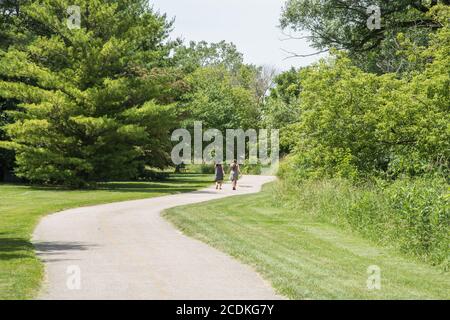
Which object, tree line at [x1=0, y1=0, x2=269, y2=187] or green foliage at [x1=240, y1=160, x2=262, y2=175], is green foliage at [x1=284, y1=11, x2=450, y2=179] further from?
green foliage at [x1=240, y1=160, x2=262, y2=175]

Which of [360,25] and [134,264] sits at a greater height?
[360,25]

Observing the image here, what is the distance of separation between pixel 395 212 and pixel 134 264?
682 centimetres

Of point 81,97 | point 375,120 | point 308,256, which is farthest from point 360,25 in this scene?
point 308,256

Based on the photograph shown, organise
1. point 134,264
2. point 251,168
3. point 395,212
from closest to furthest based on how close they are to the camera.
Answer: point 134,264 → point 395,212 → point 251,168

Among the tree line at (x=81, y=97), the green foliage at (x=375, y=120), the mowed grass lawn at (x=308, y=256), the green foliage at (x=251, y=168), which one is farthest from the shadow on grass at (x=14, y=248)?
the green foliage at (x=251, y=168)

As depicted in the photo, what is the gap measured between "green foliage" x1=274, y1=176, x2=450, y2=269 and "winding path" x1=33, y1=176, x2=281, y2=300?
3.90 metres

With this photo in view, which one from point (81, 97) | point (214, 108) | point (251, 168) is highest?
point (214, 108)

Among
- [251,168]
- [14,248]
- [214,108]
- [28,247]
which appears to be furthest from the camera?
[214,108]

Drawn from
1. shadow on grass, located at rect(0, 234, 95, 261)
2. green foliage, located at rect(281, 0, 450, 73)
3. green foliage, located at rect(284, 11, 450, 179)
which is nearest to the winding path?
shadow on grass, located at rect(0, 234, 95, 261)

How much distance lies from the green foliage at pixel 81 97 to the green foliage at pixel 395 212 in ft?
58.2

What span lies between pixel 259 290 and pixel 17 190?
98.4ft

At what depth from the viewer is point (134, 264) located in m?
12.8

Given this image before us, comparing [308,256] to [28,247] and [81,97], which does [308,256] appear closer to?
[28,247]
